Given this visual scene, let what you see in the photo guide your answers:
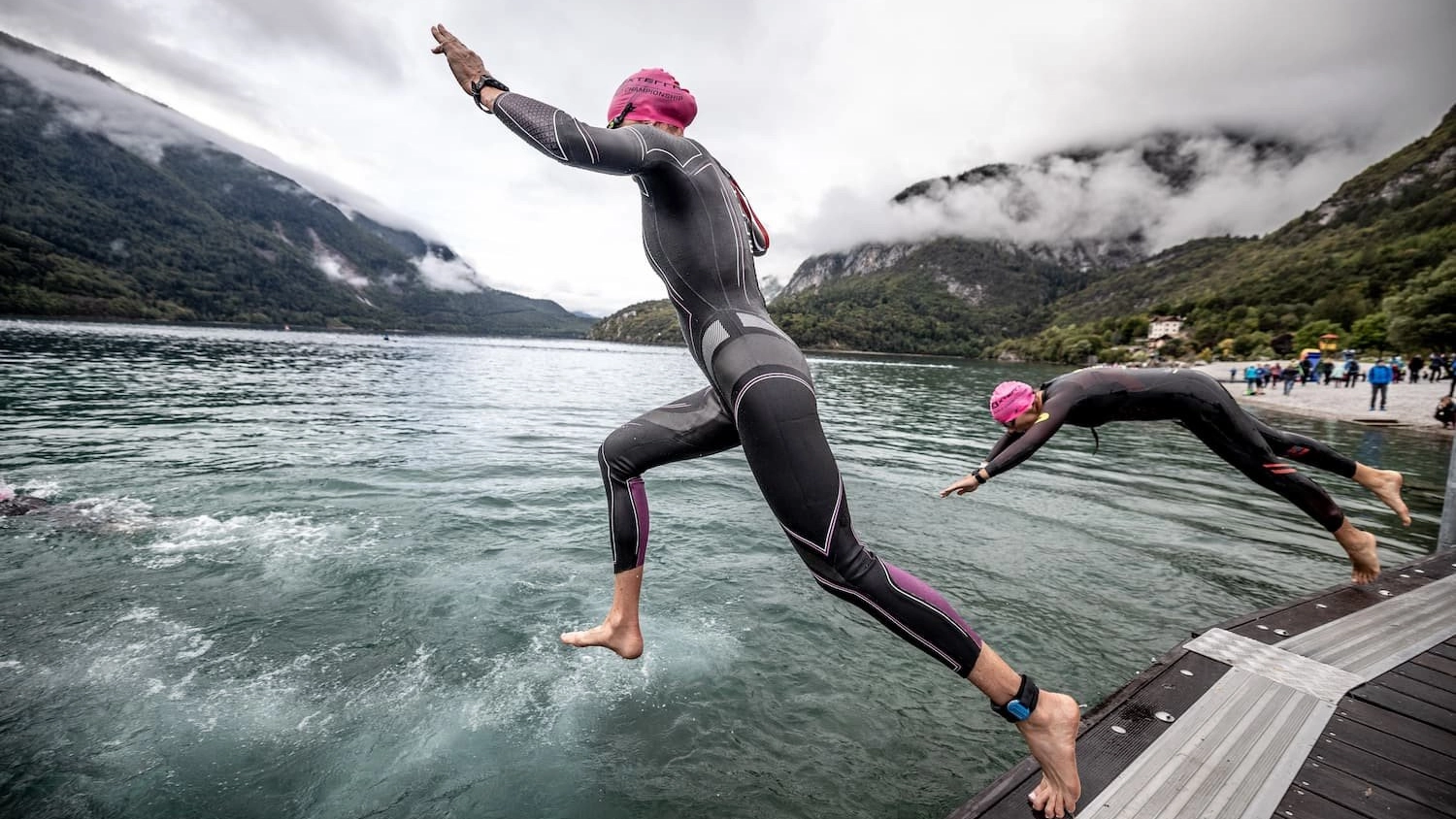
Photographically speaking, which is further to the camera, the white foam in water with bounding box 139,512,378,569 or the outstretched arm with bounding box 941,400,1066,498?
the white foam in water with bounding box 139,512,378,569

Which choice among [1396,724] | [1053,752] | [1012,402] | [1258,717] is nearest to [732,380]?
[1053,752]

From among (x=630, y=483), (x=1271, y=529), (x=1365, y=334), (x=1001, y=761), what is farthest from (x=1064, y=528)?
(x=1365, y=334)

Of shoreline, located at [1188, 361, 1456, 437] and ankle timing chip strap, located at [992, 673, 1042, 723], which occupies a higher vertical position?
shoreline, located at [1188, 361, 1456, 437]

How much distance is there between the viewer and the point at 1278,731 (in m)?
2.79

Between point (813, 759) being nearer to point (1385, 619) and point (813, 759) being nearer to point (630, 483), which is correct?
point (630, 483)

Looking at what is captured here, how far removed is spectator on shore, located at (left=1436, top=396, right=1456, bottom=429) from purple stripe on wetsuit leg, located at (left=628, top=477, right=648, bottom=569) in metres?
30.4

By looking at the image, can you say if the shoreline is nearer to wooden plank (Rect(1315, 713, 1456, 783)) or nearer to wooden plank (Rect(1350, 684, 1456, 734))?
wooden plank (Rect(1350, 684, 1456, 734))

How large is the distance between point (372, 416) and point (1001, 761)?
18.0m

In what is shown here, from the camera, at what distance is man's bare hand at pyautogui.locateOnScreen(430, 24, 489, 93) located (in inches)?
97.8

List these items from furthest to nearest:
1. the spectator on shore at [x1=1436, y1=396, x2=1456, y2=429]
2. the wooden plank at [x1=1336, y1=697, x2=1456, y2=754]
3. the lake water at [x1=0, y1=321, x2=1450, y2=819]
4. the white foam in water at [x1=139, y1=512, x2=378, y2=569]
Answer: the spectator on shore at [x1=1436, y1=396, x2=1456, y2=429] → the white foam in water at [x1=139, y1=512, x2=378, y2=569] → the lake water at [x1=0, y1=321, x2=1450, y2=819] → the wooden plank at [x1=1336, y1=697, x2=1456, y2=754]

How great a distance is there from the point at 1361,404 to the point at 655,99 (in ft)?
129

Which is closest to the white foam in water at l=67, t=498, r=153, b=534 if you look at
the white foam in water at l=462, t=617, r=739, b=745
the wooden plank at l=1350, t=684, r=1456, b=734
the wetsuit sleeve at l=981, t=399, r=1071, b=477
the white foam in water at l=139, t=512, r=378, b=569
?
the white foam in water at l=139, t=512, r=378, b=569

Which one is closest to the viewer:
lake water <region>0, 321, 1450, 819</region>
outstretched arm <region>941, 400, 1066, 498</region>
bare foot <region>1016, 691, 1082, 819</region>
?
bare foot <region>1016, 691, 1082, 819</region>

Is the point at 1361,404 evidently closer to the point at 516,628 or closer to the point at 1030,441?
the point at 1030,441
